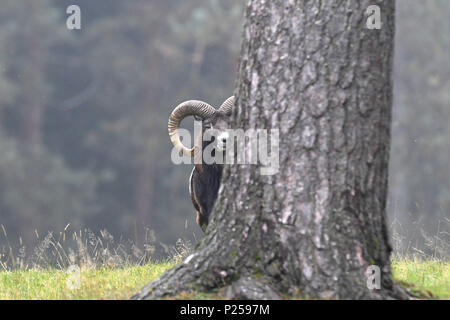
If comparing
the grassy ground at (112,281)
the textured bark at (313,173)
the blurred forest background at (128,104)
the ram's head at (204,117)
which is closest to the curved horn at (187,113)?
the ram's head at (204,117)

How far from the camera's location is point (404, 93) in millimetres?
26703

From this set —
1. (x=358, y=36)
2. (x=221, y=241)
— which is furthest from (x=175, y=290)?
(x=358, y=36)

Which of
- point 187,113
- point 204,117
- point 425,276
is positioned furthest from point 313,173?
point 187,113

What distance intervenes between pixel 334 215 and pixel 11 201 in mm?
24322

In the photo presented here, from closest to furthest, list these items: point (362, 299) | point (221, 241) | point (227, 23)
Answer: point (362, 299) → point (221, 241) → point (227, 23)

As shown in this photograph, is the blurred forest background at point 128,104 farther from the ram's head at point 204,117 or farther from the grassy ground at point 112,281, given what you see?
the grassy ground at point 112,281

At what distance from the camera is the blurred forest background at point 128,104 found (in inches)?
1082

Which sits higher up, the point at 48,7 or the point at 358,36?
the point at 48,7

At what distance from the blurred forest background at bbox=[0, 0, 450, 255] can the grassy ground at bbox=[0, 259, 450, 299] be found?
19.2 metres

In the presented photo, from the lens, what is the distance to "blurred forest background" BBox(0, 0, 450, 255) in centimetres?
2748

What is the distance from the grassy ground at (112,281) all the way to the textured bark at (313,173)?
390 mm

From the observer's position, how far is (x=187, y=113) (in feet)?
29.5

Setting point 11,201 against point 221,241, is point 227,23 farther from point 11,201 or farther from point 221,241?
point 221,241

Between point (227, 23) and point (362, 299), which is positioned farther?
point (227, 23)
